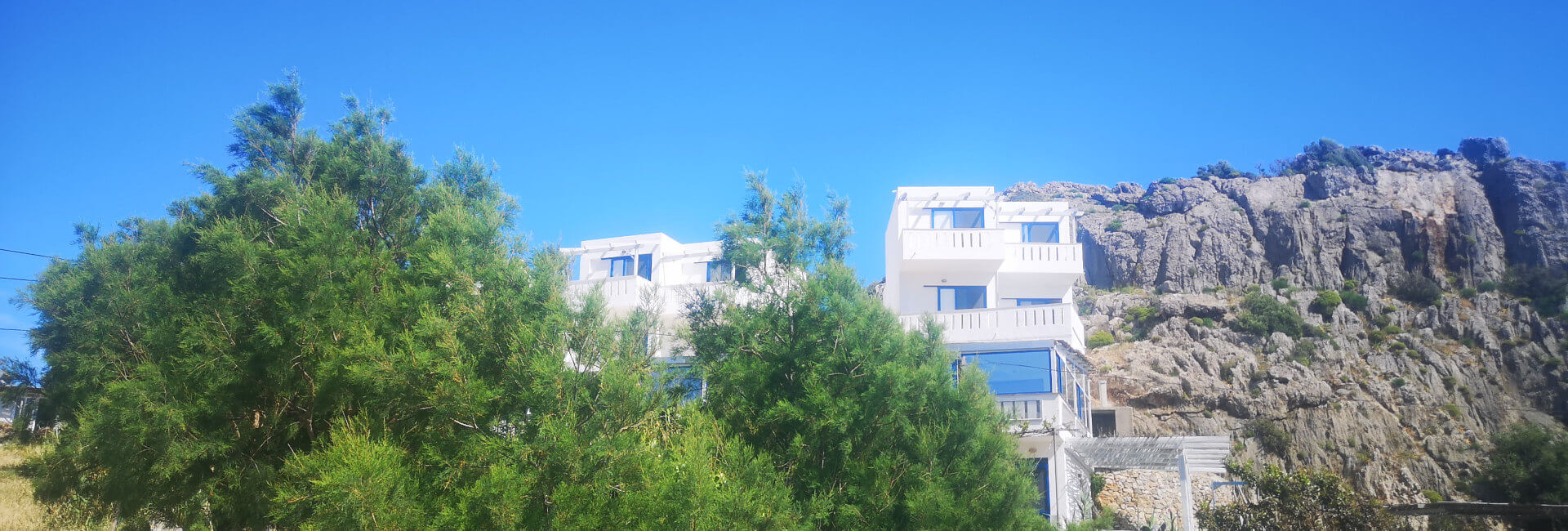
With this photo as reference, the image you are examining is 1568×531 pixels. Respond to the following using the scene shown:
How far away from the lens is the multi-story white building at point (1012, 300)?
18562 mm

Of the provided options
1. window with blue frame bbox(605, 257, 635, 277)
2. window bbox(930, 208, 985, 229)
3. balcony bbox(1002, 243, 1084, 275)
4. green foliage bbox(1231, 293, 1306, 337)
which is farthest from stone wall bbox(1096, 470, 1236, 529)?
window with blue frame bbox(605, 257, 635, 277)

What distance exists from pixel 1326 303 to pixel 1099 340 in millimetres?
18152

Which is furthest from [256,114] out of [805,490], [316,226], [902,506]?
[902,506]

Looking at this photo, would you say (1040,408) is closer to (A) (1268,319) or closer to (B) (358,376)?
(B) (358,376)

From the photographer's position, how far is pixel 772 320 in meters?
13.2

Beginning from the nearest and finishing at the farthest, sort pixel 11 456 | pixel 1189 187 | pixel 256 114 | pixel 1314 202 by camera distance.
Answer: pixel 256 114, pixel 11 456, pixel 1314 202, pixel 1189 187

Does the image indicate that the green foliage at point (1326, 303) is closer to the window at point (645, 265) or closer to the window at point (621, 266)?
the window at point (645, 265)

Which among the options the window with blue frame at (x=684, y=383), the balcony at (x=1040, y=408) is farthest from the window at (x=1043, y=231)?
the window with blue frame at (x=684, y=383)

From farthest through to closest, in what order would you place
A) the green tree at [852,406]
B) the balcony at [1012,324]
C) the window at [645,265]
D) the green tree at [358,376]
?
the window at [645,265] < the balcony at [1012,324] < the green tree at [852,406] < the green tree at [358,376]

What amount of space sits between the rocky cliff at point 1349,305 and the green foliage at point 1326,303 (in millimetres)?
111

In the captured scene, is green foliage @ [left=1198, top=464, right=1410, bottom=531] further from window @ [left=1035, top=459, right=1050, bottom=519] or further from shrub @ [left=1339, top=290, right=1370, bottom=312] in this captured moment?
shrub @ [left=1339, top=290, right=1370, bottom=312]

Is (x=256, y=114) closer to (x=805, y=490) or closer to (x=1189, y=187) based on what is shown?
(x=805, y=490)

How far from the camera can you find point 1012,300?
26312 millimetres

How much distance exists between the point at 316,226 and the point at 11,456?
18927 millimetres
